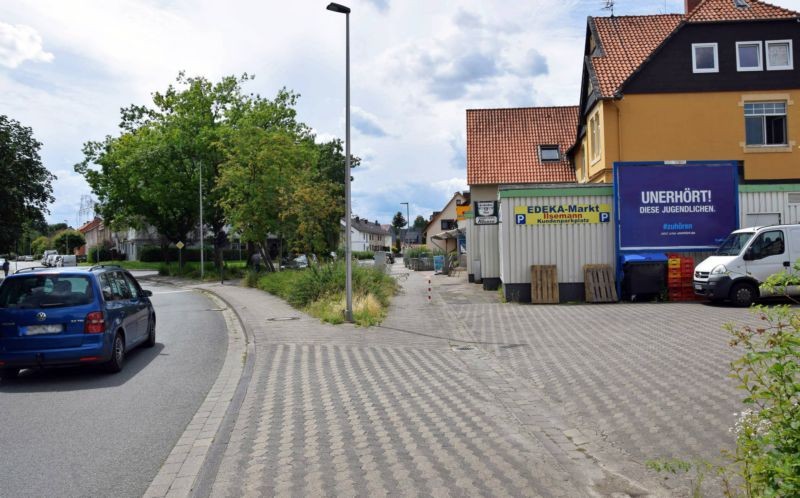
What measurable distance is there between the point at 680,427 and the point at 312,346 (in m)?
6.85

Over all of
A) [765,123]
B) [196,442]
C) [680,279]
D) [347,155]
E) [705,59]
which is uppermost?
[705,59]

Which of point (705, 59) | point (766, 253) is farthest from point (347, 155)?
point (705, 59)

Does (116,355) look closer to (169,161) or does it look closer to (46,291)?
(46,291)

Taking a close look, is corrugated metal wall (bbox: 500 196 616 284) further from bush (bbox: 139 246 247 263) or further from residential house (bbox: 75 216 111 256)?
residential house (bbox: 75 216 111 256)

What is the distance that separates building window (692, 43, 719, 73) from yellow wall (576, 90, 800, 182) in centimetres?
96

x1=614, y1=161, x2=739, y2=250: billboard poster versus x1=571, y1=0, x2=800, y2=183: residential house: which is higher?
x1=571, y1=0, x2=800, y2=183: residential house

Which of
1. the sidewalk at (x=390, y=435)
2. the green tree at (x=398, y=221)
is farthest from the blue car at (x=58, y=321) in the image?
the green tree at (x=398, y=221)

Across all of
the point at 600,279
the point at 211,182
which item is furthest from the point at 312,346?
the point at 211,182

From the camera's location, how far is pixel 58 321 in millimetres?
8898

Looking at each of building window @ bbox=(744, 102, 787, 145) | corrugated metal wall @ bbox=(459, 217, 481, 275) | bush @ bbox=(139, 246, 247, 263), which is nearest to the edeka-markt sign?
corrugated metal wall @ bbox=(459, 217, 481, 275)

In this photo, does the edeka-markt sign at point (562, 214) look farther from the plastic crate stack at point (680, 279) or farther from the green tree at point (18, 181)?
the green tree at point (18, 181)

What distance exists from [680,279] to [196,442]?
50.9 ft

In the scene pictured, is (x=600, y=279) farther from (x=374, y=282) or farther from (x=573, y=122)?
(x=573, y=122)

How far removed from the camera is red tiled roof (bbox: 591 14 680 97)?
25.2 m
